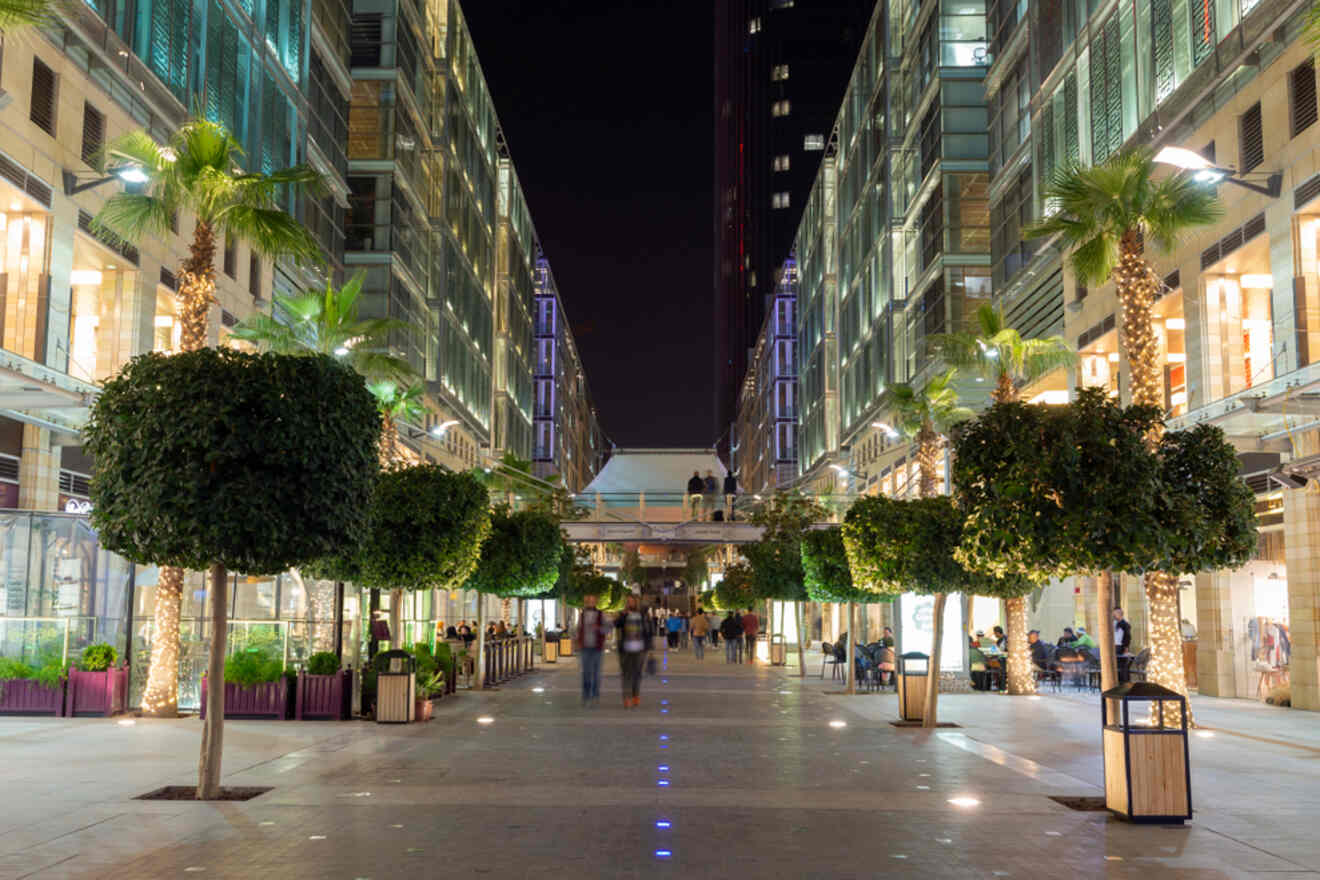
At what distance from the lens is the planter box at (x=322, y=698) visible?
2091cm

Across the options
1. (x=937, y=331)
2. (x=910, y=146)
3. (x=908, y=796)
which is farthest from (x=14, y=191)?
(x=910, y=146)

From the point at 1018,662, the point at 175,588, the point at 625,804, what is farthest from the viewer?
the point at 1018,662

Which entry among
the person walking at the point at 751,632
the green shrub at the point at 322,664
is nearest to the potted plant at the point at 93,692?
the green shrub at the point at 322,664

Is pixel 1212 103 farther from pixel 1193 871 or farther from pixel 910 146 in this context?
pixel 910 146

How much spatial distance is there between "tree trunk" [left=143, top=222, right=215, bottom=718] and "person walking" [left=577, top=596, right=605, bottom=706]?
729cm

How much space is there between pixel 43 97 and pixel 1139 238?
21.4m

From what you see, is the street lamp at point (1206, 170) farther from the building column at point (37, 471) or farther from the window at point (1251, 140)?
the building column at point (37, 471)

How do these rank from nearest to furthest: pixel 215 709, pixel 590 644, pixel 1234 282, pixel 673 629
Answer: pixel 215 709
pixel 590 644
pixel 1234 282
pixel 673 629

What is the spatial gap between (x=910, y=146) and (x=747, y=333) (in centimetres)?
12115

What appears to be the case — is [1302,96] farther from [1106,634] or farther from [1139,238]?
[1106,634]

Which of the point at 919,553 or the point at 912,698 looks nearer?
the point at 919,553

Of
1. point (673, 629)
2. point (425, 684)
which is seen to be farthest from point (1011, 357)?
point (673, 629)

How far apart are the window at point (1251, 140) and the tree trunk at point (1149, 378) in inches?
215

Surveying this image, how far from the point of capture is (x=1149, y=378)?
21062mm
